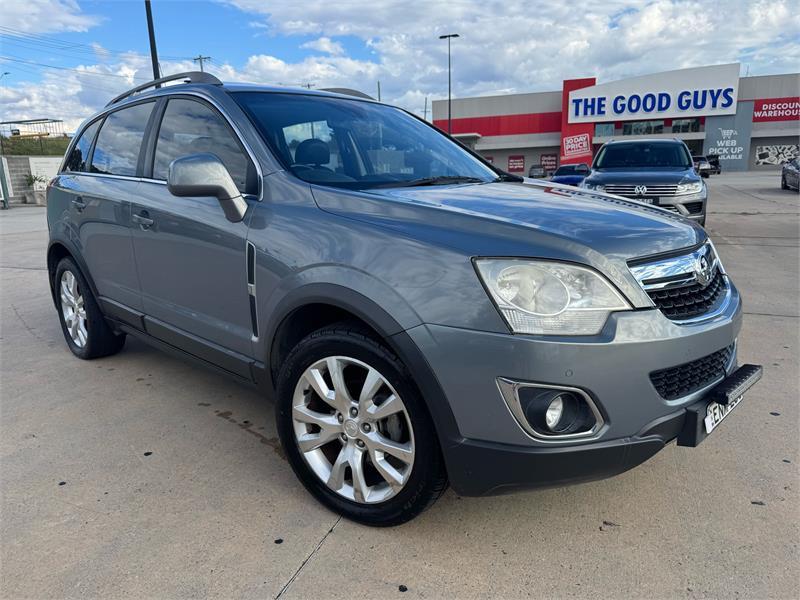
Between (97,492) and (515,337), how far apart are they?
2.00 m

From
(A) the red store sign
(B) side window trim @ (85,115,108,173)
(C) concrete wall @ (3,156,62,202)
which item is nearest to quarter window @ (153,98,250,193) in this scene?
(B) side window trim @ (85,115,108,173)

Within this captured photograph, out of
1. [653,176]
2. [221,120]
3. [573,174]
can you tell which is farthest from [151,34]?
[221,120]

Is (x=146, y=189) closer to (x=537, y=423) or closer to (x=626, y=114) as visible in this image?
(x=537, y=423)

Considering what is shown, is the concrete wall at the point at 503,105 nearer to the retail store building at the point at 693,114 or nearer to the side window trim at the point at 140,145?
the retail store building at the point at 693,114

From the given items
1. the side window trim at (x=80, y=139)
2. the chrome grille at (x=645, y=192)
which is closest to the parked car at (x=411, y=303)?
the side window trim at (x=80, y=139)

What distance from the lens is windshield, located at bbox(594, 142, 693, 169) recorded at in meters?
9.23

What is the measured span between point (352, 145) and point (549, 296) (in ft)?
5.12

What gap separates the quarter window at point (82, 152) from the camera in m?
4.09

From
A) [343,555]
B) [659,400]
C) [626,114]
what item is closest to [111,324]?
[343,555]

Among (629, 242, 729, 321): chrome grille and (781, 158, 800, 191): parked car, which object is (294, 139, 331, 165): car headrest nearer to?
(629, 242, 729, 321): chrome grille

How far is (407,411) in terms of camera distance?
2.03m

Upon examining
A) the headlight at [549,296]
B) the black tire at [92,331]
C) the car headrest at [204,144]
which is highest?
the car headrest at [204,144]

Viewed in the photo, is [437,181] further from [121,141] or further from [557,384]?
[121,141]

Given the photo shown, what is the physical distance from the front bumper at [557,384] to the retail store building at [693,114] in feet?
138
